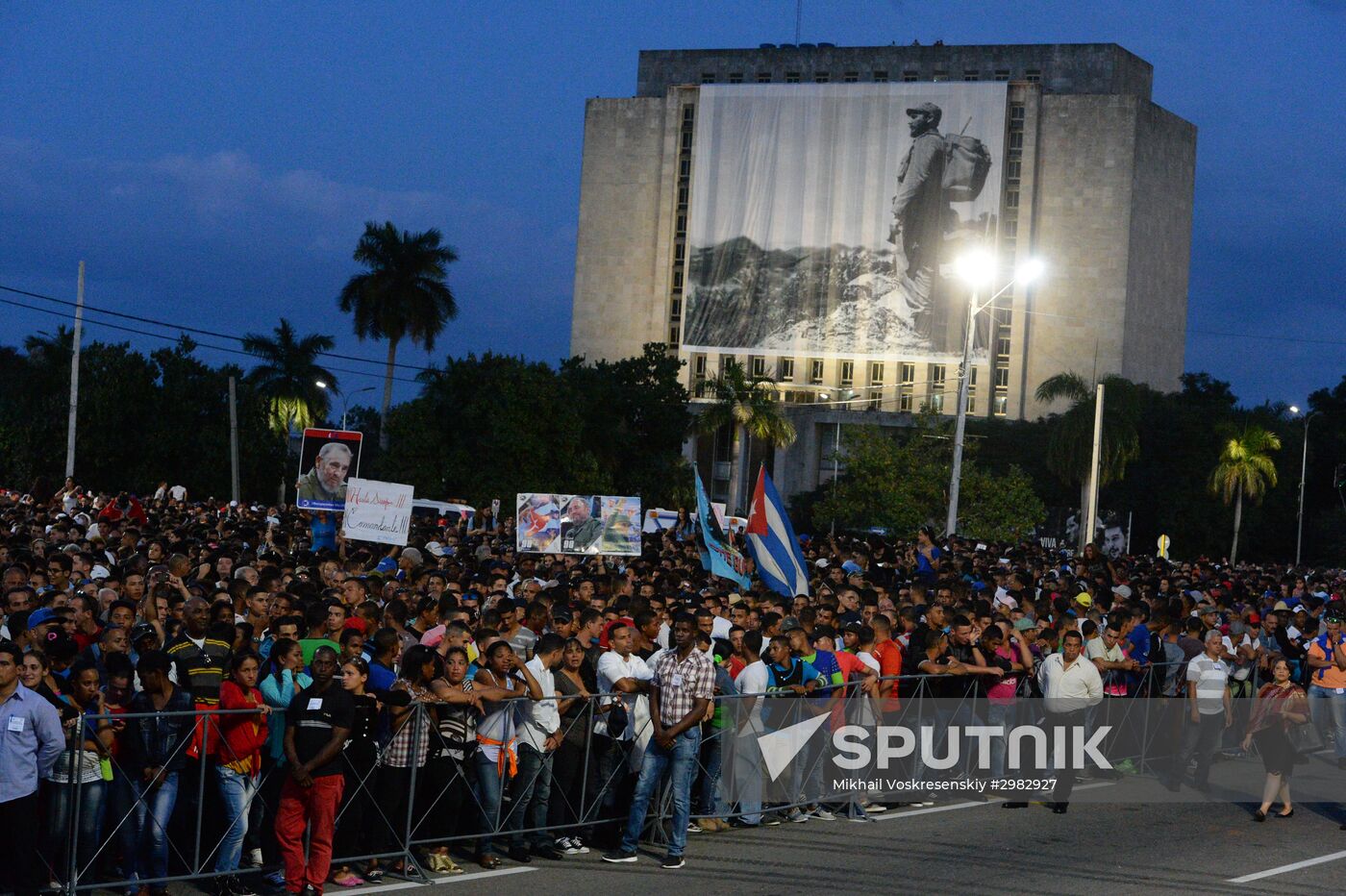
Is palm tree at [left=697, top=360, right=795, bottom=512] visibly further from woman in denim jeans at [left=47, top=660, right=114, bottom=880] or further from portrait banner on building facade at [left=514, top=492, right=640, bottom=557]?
woman in denim jeans at [left=47, top=660, right=114, bottom=880]

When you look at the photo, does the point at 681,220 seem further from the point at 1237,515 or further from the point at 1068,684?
the point at 1068,684

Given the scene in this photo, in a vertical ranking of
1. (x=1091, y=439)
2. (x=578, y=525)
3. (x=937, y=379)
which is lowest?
(x=578, y=525)

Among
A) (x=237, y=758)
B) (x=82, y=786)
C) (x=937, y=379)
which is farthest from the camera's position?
(x=937, y=379)

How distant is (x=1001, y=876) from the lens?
10602 mm

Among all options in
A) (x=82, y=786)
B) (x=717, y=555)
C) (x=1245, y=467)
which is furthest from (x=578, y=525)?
(x=1245, y=467)

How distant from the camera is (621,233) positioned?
109 meters

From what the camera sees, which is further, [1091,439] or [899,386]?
[899,386]

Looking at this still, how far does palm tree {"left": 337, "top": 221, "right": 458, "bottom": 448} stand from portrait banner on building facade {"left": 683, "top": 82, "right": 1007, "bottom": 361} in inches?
1270

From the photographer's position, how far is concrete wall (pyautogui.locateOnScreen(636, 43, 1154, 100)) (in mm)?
103188

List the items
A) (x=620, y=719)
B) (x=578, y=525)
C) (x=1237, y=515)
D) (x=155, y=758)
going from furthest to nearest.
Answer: (x=1237, y=515)
(x=578, y=525)
(x=620, y=719)
(x=155, y=758)

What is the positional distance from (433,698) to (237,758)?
1.25m

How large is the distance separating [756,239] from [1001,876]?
9130cm

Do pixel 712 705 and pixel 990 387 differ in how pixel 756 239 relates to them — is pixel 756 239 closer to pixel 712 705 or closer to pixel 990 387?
pixel 990 387

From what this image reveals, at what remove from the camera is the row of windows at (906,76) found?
104 meters
